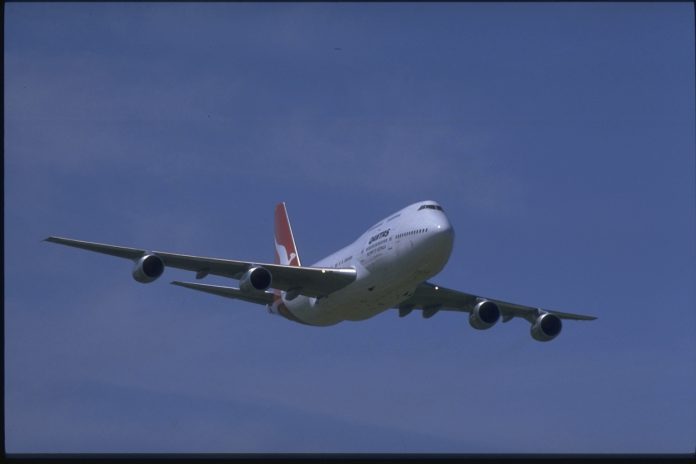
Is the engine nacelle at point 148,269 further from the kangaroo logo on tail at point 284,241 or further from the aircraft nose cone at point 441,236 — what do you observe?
the kangaroo logo on tail at point 284,241

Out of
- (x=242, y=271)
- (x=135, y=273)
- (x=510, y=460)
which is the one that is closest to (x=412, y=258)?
(x=242, y=271)

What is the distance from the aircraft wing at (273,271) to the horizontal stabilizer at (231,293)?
2.92 ft

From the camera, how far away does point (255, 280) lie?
4800cm

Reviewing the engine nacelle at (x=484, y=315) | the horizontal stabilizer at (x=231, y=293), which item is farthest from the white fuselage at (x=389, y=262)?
the engine nacelle at (x=484, y=315)

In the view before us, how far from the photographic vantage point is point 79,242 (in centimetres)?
4462

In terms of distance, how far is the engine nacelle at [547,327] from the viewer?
55281mm

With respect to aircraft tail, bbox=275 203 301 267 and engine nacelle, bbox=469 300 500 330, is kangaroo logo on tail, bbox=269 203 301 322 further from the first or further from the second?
engine nacelle, bbox=469 300 500 330

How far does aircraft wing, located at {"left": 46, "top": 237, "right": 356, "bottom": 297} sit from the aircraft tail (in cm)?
1400

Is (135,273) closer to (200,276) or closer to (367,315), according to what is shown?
(200,276)

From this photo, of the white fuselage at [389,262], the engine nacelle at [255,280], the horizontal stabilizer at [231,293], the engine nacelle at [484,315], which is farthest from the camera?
the engine nacelle at [484,315]

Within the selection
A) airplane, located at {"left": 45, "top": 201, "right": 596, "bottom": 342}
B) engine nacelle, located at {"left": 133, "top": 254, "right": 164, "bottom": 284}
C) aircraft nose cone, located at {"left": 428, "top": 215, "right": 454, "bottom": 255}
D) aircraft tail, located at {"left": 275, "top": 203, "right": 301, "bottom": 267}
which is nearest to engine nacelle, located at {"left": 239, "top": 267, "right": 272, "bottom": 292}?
airplane, located at {"left": 45, "top": 201, "right": 596, "bottom": 342}

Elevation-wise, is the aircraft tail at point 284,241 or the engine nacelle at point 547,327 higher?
the aircraft tail at point 284,241

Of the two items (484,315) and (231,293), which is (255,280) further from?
(484,315)

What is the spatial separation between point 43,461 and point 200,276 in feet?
65.5
